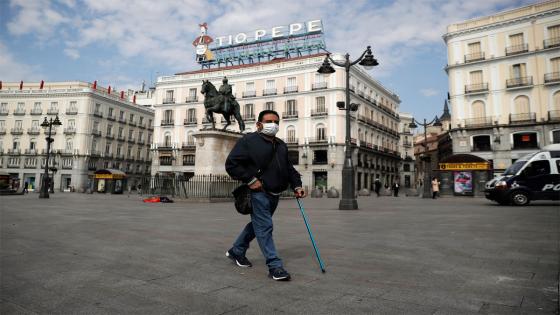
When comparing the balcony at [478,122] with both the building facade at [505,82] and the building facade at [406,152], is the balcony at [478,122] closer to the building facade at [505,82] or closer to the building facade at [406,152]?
the building facade at [505,82]

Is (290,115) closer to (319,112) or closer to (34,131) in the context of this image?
(319,112)

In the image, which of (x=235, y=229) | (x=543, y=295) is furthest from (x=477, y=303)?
(x=235, y=229)

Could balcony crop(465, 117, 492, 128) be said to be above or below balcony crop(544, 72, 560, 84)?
below

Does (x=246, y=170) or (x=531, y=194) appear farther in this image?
(x=531, y=194)

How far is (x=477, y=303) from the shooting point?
2.58 meters

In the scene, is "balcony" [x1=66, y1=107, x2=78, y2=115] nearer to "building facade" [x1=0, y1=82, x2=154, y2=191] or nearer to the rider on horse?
"building facade" [x1=0, y1=82, x2=154, y2=191]

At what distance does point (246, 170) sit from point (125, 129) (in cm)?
6352

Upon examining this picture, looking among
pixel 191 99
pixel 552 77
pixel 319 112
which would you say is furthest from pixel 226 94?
pixel 191 99

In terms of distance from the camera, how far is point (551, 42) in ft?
103

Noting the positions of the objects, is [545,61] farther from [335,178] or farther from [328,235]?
[328,235]

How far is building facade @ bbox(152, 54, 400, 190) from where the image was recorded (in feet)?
139

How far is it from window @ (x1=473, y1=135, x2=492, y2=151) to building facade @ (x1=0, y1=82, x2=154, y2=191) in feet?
168

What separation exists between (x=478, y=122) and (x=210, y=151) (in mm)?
29221

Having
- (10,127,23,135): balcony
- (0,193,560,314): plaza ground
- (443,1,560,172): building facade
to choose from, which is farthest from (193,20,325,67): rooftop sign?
(0,193,560,314): plaza ground
